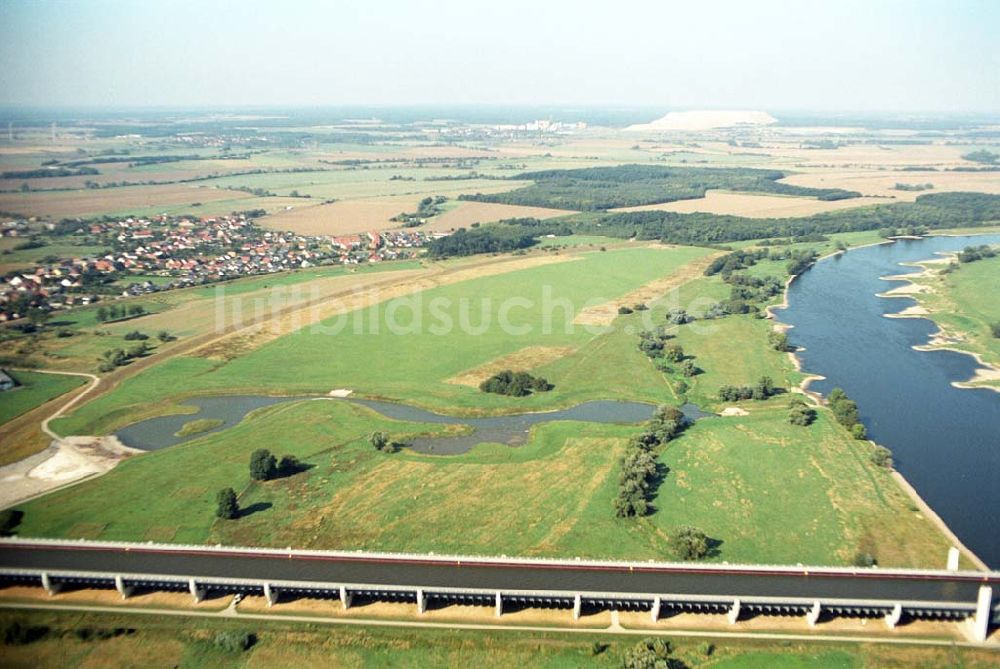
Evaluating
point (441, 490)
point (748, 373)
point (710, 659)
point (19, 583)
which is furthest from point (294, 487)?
point (748, 373)

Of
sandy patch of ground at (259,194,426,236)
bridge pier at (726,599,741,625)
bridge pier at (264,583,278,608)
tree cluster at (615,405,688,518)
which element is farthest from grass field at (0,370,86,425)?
sandy patch of ground at (259,194,426,236)

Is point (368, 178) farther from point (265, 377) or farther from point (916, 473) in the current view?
point (916, 473)

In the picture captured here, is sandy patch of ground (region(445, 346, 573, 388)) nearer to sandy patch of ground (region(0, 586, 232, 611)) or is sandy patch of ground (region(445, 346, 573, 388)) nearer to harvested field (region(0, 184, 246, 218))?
sandy patch of ground (region(0, 586, 232, 611))

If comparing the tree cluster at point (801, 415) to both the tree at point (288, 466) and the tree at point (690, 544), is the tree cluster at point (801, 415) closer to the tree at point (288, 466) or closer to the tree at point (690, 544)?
the tree at point (690, 544)

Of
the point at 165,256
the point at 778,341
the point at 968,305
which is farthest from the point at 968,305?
the point at 165,256

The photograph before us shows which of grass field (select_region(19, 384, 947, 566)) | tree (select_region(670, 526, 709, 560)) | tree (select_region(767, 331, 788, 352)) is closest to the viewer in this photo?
tree (select_region(670, 526, 709, 560))

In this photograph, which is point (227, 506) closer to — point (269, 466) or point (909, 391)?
point (269, 466)

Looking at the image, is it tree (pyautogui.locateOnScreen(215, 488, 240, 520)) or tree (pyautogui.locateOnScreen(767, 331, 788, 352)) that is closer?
tree (pyautogui.locateOnScreen(215, 488, 240, 520))
